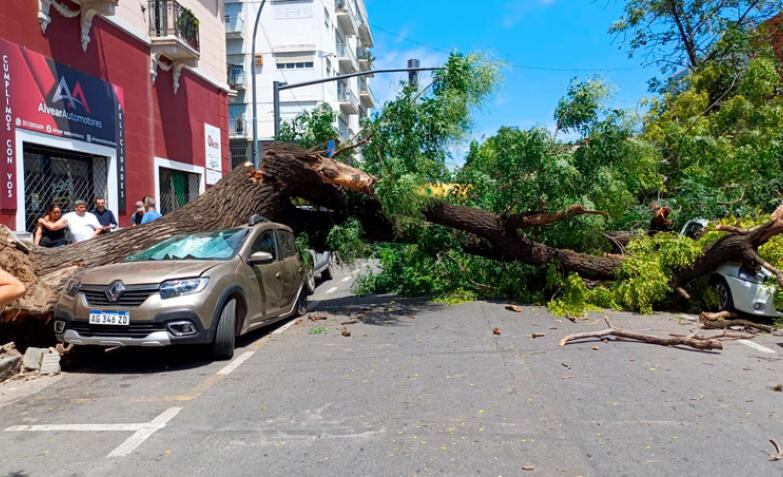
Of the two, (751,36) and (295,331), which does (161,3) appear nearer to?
(295,331)

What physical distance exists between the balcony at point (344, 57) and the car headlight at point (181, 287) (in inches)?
1788

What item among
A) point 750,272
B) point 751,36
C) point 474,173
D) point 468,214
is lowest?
point 750,272

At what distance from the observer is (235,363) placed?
23.0ft

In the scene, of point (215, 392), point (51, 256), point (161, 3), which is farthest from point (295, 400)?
point (161, 3)

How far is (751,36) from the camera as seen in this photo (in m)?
18.9

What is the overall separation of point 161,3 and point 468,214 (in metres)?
12.5

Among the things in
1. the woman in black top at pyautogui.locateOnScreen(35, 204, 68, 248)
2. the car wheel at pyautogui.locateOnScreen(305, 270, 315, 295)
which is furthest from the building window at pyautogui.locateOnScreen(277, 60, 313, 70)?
the woman in black top at pyautogui.locateOnScreen(35, 204, 68, 248)

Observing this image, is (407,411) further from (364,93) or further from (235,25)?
(364,93)

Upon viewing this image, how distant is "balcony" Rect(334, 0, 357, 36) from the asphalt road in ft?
157

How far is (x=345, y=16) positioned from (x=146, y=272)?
Result: 49.7m

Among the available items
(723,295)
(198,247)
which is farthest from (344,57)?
(198,247)

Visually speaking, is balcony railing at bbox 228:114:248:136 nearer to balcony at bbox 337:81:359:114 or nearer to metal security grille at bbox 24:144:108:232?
balcony at bbox 337:81:359:114

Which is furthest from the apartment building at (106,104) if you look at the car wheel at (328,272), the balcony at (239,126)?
the balcony at (239,126)

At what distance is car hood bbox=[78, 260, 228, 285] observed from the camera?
669 cm
